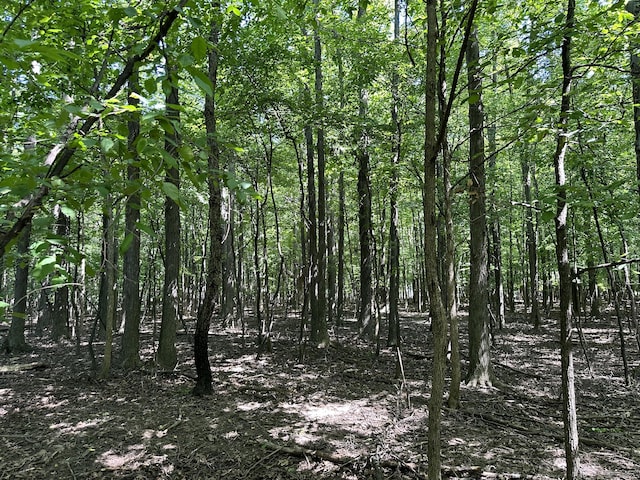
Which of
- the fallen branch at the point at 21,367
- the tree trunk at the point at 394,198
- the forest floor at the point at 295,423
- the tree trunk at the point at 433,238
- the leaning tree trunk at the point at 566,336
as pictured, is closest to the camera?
the tree trunk at the point at 433,238

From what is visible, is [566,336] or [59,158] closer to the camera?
[59,158]

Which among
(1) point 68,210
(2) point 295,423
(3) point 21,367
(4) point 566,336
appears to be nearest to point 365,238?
(2) point 295,423

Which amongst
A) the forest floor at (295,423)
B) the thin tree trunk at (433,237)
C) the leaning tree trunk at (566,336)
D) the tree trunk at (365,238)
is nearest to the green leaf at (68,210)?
the thin tree trunk at (433,237)

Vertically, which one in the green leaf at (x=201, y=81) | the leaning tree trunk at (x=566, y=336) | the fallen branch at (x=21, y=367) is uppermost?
the green leaf at (x=201, y=81)

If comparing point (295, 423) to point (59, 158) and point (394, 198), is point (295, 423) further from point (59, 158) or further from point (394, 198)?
point (394, 198)

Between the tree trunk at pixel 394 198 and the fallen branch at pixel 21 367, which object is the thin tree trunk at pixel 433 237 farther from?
the fallen branch at pixel 21 367

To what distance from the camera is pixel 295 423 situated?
19.7 ft

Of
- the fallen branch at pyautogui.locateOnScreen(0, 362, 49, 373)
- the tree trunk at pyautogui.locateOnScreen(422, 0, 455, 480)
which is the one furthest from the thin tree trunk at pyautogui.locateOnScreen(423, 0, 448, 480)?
the fallen branch at pyautogui.locateOnScreen(0, 362, 49, 373)

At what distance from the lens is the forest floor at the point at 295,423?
463 cm

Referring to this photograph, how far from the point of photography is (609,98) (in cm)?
593

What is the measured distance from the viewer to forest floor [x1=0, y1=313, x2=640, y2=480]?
4633 mm

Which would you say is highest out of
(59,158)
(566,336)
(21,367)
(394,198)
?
(394,198)

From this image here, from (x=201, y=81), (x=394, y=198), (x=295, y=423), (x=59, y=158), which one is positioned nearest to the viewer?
(x=201, y=81)

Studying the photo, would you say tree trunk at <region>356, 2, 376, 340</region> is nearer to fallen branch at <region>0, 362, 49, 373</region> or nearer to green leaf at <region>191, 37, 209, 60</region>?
fallen branch at <region>0, 362, 49, 373</region>
